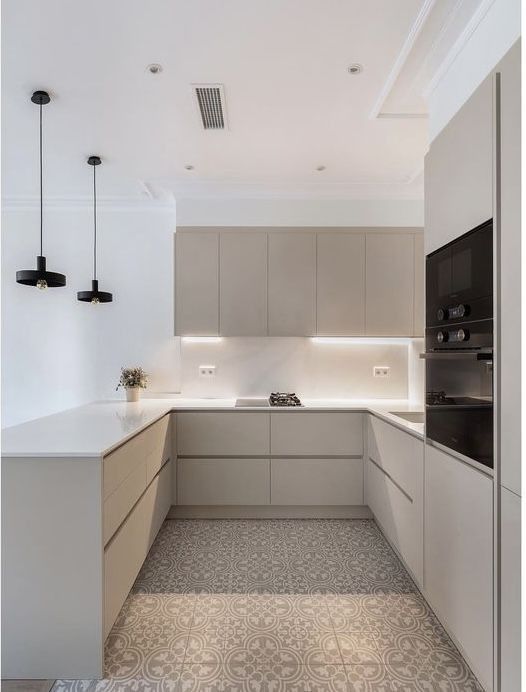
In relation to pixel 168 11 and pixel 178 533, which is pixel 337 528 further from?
pixel 168 11

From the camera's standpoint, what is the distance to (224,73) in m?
2.10

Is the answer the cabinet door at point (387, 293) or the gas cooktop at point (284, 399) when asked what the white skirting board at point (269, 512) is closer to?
the gas cooktop at point (284, 399)

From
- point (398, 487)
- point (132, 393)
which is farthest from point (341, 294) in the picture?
point (132, 393)

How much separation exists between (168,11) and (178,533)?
3.01m

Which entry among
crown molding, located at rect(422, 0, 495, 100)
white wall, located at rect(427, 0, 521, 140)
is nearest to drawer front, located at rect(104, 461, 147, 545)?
white wall, located at rect(427, 0, 521, 140)

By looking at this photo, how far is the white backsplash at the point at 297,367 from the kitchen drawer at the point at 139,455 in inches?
34.8

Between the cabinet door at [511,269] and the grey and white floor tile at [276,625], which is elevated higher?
the cabinet door at [511,269]

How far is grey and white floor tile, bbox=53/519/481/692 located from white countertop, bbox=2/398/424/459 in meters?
0.88

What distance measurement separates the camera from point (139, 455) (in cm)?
223

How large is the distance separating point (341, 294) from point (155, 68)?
213cm

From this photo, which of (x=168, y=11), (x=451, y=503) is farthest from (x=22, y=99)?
(x=451, y=503)

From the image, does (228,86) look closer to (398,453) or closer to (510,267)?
(510,267)

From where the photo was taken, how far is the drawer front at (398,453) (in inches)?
84.6

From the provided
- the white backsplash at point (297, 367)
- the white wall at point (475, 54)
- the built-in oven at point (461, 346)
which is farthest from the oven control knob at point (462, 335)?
the white backsplash at point (297, 367)
